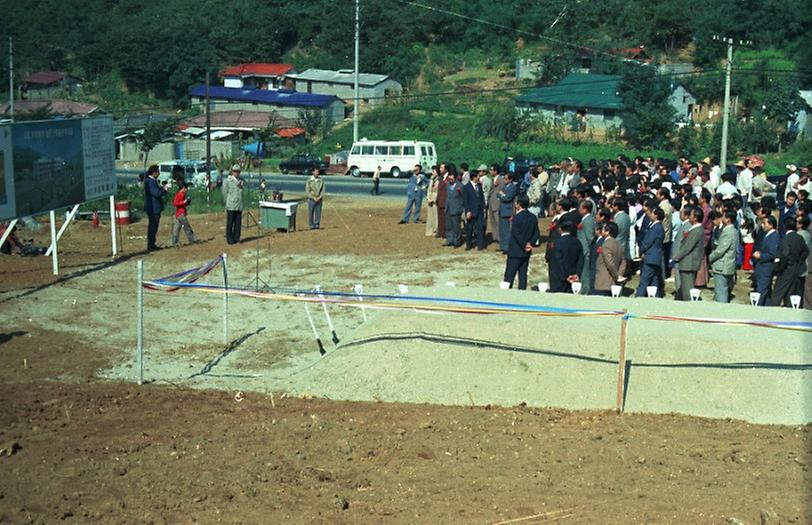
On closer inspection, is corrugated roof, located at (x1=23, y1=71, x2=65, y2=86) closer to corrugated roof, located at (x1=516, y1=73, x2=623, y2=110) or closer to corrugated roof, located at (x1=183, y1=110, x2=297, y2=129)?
corrugated roof, located at (x1=183, y1=110, x2=297, y2=129)

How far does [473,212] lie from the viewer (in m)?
21.2

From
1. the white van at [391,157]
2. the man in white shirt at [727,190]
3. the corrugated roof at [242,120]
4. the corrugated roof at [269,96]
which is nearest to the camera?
the man in white shirt at [727,190]

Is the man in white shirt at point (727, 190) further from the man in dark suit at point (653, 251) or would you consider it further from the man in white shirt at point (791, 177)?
the man in dark suit at point (653, 251)

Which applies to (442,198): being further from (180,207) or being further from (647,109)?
(647,109)

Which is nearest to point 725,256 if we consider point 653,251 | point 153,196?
point 653,251

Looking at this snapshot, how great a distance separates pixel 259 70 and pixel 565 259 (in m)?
67.0

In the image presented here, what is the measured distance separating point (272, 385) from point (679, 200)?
8.73 m

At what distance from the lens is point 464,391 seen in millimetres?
11250

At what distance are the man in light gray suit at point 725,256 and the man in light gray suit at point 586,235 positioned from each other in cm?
183

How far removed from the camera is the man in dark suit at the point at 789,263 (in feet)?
48.7

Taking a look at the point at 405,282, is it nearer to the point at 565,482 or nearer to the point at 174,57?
the point at 565,482

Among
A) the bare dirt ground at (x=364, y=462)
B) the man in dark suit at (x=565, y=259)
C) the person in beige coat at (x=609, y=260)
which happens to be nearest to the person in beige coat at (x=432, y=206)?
the man in dark suit at (x=565, y=259)

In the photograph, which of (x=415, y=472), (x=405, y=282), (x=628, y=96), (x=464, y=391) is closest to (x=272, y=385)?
(x=464, y=391)

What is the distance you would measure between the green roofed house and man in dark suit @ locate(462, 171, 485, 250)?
3880cm
